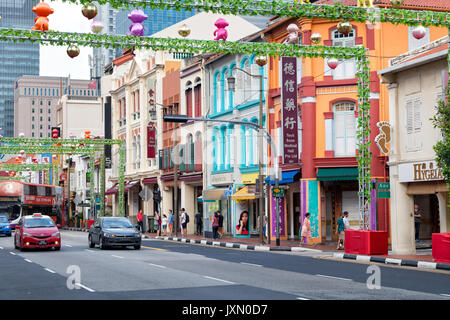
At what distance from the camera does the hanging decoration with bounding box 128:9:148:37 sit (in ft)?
65.1

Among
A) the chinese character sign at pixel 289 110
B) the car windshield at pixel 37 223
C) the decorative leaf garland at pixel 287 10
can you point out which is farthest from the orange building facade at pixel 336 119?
the decorative leaf garland at pixel 287 10

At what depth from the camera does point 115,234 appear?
32438 millimetres

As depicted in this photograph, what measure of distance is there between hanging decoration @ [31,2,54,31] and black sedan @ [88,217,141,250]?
13.8 meters

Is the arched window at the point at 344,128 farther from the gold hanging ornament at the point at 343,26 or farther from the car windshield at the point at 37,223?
the gold hanging ornament at the point at 343,26

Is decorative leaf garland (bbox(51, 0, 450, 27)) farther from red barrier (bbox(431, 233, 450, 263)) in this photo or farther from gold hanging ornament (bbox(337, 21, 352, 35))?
red barrier (bbox(431, 233, 450, 263))

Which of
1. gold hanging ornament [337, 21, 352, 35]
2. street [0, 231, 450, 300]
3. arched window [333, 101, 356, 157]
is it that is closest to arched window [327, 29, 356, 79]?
arched window [333, 101, 356, 157]

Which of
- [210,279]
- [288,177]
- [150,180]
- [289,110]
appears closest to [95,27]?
[210,279]

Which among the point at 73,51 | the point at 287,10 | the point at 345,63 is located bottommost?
the point at 73,51

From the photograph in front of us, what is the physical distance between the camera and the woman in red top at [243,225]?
43.9 meters

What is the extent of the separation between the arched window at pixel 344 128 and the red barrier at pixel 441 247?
13137 mm

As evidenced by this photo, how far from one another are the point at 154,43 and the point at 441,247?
1063cm

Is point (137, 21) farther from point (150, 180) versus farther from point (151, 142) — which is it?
point (150, 180)
